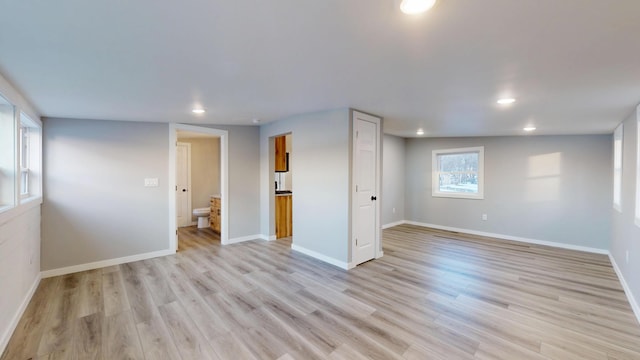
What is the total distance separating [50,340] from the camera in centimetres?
226

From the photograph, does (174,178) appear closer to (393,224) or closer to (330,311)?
(330,311)

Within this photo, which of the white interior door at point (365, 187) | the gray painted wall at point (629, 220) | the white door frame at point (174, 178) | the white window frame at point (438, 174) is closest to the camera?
the gray painted wall at point (629, 220)

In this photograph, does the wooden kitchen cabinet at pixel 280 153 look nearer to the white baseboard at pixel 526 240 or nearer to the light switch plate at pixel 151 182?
the light switch plate at pixel 151 182

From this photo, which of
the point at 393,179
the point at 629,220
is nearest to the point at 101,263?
the point at 393,179

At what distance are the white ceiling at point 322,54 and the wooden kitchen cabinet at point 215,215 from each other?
10.8 ft

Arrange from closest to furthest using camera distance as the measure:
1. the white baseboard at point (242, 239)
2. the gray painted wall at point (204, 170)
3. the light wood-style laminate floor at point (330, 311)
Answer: the light wood-style laminate floor at point (330, 311) → the white baseboard at point (242, 239) → the gray painted wall at point (204, 170)

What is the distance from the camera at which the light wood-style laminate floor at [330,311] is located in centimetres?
215

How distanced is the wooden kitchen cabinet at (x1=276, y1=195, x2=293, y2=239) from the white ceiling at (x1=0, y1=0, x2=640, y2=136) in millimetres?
2628

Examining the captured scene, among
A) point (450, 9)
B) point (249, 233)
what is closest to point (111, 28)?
point (450, 9)

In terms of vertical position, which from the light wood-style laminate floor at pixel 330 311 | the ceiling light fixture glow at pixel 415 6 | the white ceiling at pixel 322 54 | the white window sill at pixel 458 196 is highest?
the white ceiling at pixel 322 54

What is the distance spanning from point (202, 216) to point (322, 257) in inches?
151

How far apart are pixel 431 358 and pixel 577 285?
2.68 metres

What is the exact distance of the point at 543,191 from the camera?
536 centimetres

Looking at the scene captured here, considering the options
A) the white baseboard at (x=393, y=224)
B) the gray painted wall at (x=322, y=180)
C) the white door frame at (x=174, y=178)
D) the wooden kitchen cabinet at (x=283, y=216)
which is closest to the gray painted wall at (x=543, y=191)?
the white baseboard at (x=393, y=224)
